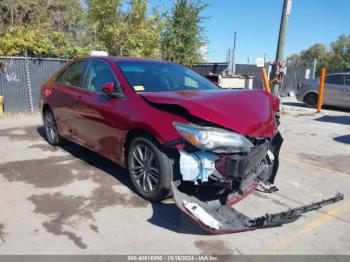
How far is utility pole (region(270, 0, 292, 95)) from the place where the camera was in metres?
11.3

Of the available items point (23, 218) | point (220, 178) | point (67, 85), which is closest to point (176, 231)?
point (220, 178)

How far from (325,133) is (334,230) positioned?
17.9ft

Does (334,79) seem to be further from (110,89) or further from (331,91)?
(110,89)

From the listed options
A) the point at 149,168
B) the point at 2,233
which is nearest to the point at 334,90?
the point at 149,168

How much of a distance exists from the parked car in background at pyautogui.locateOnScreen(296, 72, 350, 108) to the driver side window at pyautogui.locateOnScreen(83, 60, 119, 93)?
11.3 metres

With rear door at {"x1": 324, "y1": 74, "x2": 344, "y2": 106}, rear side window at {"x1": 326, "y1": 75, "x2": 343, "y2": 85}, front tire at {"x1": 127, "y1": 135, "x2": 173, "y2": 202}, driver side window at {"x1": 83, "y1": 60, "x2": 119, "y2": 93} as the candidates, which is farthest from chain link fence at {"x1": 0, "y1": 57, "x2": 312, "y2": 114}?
rear side window at {"x1": 326, "y1": 75, "x2": 343, "y2": 85}

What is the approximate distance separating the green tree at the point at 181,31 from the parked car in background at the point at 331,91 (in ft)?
17.1

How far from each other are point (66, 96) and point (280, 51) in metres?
8.45

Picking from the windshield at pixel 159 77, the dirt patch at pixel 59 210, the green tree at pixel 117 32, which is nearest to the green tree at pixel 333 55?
the green tree at pixel 117 32

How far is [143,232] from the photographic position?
3.31 meters

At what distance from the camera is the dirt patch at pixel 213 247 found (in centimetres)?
301

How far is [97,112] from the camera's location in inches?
179

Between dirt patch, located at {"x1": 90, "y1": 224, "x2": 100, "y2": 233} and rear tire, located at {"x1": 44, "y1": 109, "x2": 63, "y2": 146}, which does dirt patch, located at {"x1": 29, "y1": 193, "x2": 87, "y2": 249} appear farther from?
rear tire, located at {"x1": 44, "y1": 109, "x2": 63, "y2": 146}

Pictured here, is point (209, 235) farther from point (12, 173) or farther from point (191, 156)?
point (12, 173)
